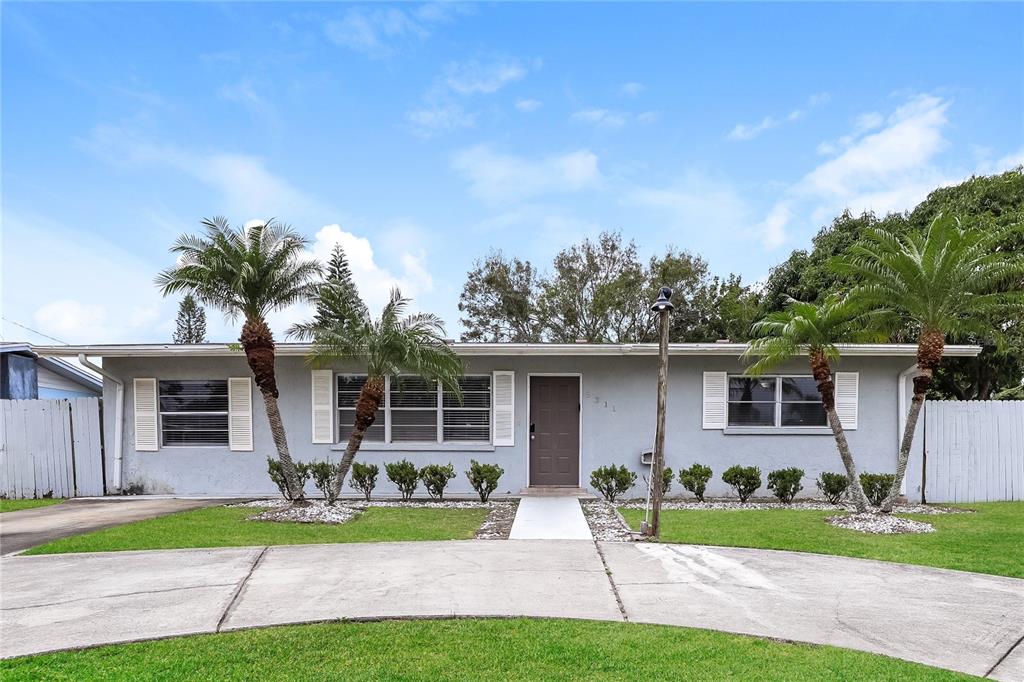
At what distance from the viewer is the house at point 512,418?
11.1 m

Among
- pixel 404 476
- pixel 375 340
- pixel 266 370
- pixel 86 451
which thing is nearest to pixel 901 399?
pixel 404 476

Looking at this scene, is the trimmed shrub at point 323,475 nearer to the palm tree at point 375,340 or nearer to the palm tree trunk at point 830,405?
the palm tree at point 375,340

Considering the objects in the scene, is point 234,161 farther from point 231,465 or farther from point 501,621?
point 501,621

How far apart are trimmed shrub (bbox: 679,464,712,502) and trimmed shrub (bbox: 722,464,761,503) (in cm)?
35

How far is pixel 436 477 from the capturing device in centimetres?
1045

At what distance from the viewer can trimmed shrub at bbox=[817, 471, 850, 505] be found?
10.1 metres

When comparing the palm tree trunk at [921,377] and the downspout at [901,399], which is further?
the downspout at [901,399]

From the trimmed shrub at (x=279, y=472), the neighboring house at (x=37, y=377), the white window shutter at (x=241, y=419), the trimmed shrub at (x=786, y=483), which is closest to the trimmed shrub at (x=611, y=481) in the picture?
the trimmed shrub at (x=786, y=483)

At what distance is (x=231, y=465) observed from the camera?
1132 centimetres

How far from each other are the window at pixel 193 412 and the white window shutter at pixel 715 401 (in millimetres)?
9150

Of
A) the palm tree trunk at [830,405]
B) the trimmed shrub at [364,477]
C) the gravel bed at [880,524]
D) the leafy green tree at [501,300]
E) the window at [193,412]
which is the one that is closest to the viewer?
the gravel bed at [880,524]

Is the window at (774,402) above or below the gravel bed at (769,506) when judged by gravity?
above

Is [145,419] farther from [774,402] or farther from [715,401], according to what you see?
[774,402]

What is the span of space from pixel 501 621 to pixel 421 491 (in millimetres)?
6837
